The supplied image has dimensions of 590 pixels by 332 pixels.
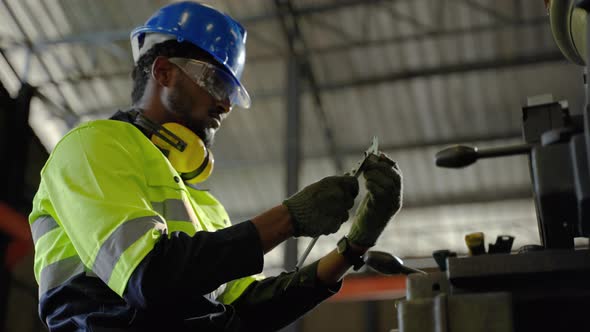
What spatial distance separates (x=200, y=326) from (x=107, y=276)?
11.7 inches

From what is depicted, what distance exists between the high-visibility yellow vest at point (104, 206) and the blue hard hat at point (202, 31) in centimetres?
56

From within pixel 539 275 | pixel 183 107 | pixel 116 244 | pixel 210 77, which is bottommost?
pixel 539 275

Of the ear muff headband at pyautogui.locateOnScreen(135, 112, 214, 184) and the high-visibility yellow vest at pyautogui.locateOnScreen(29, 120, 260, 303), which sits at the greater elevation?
the ear muff headband at pyautogui.locateOnScreen(135, 112, 214, 184)

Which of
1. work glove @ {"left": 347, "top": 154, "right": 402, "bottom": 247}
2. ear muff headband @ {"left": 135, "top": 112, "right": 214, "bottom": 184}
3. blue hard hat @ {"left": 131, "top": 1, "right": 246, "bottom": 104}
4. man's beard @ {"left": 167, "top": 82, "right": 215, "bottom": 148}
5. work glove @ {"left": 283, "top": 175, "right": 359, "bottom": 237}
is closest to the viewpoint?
work glove @ {"left": 283, "top": 175, "right": 359, "bottom": 237}

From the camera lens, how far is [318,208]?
1606mm

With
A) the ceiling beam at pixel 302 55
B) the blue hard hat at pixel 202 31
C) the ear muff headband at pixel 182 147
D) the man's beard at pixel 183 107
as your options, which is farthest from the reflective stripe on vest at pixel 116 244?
the ceiling beam at pixel 302 55

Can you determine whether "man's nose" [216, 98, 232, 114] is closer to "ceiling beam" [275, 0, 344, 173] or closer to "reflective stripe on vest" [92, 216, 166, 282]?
"reflective stripe on vest" [92, 216, 166, 282]

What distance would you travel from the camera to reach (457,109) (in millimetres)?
9047

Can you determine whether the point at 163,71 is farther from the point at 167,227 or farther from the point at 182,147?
A: the point at 167,227

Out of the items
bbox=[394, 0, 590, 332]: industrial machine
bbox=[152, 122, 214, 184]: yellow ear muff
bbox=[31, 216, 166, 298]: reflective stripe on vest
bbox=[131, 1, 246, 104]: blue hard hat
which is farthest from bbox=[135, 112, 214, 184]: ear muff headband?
bbox=[394, 0, 590, 332]: industrial machine

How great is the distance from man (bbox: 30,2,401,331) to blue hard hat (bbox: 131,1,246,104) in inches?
2.9

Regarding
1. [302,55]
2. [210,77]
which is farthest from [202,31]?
[302,55]

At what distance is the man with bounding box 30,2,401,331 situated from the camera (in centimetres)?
150

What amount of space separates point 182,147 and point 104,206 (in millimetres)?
503
